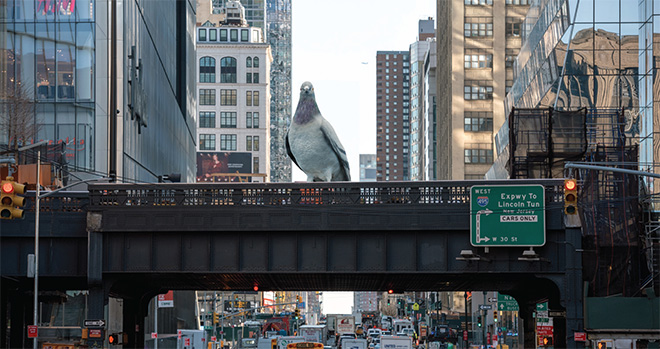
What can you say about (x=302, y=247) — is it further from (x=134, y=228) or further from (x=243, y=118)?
(x=243, y=118)

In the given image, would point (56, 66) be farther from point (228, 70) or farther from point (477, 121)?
point (228, 70)

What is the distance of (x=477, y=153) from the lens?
129 metres

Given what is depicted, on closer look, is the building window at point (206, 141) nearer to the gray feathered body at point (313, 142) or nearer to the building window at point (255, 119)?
the building window at point (255, 119)

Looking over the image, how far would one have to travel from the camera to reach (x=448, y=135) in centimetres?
13438

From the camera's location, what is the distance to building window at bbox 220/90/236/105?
194 meters

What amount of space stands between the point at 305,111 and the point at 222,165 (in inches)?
5733

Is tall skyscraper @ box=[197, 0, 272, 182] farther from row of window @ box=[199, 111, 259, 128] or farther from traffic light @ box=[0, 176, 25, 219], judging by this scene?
traffic light @ box=[0, 176, 25, 219]

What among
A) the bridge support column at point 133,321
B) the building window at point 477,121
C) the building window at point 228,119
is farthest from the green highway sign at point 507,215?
the building window at point 228,119

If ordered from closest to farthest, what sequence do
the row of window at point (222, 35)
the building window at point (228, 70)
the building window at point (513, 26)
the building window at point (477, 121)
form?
1. the building window at point (477, 121)
2. the building window at point (513, 26)
3. the row of window at point (222, 35)
4. the building window at point (228, 70)

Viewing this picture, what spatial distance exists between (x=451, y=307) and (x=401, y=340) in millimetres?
81478

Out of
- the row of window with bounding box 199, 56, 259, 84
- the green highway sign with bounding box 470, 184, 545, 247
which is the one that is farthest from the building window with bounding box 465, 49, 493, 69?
the green highway sign with bounding box 470, 184, 545, 247

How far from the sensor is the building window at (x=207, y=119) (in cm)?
18962

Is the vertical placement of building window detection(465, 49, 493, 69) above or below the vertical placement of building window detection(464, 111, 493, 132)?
above

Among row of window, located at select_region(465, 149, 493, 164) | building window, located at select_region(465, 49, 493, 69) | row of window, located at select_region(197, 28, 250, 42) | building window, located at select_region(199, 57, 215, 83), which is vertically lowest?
row of window, located at select_region(465, 149, 493, 164)
